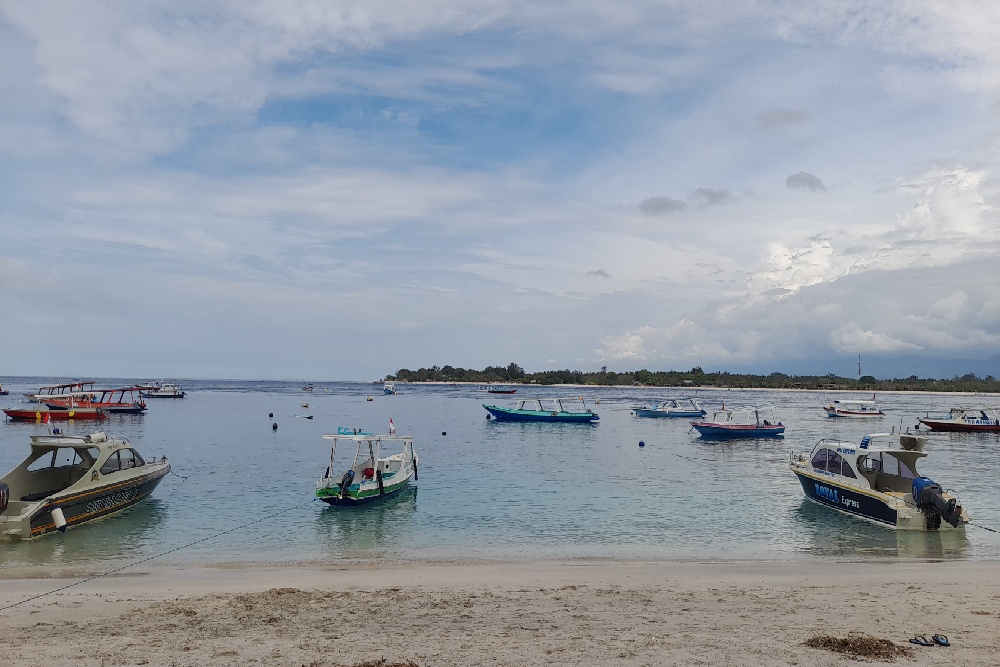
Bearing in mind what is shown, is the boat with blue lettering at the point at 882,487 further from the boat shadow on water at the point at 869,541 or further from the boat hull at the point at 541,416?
the boat hull at the point at 541,416

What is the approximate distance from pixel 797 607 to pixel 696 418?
73.4 metres

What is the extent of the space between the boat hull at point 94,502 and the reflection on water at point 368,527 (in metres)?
7.08

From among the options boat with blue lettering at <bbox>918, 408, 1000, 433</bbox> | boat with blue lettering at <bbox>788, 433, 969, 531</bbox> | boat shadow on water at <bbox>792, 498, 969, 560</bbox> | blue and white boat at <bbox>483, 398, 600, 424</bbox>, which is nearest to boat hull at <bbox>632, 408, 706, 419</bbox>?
blue and white boat at <bbox>483, 398, 600, 424</bbox>

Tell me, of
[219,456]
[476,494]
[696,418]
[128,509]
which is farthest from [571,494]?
[696,418]

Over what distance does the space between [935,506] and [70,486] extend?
93.3 feet

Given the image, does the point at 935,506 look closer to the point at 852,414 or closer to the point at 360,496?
the point at 360,496

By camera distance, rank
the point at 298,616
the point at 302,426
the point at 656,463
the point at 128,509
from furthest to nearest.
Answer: the point at 302,426
the point at 656,463
the point at 128,509
the point at 298,616

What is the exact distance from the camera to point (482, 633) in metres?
11.5

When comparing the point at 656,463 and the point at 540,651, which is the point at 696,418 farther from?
the point at 540,651

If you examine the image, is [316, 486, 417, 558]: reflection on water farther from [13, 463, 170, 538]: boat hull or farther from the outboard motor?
the outboard motor

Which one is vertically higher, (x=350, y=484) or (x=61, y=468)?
(x=61, y=468)

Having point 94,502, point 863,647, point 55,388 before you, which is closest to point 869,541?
point 863,647

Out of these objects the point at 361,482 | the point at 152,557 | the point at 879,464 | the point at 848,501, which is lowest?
the point at 152,557

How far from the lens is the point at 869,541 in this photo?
21.8 metres
